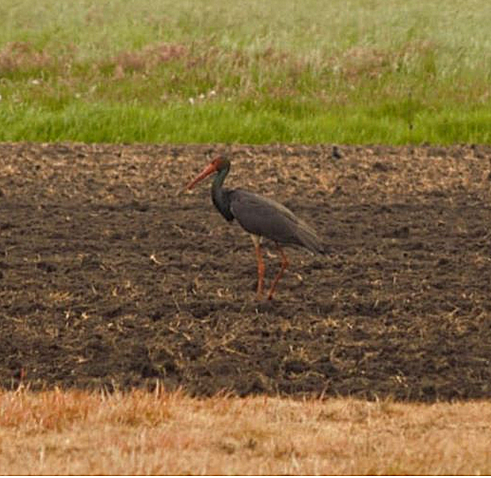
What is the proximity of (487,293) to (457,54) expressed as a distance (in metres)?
11.6

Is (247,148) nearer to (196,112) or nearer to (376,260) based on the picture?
(196,112)

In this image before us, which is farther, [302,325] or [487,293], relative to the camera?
[487,293]

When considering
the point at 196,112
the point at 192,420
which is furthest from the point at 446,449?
the point at 196,112

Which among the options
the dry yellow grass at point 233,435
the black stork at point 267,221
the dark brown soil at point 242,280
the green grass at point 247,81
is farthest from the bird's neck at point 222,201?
the green grass at point 247,81

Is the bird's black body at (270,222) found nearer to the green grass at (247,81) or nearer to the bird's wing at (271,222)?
the bird's wing at (271,222)

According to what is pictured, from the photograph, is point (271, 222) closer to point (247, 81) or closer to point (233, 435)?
point (233, 435)

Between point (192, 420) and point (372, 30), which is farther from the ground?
point (192, 420)

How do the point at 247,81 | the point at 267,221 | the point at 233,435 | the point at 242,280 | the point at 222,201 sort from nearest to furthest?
the point at 233,435 < the point at 267,221 < the point at 222,201 < the point at 242,280 < the point at 247,81

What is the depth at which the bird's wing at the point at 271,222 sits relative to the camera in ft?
27.0

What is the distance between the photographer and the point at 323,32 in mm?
24156

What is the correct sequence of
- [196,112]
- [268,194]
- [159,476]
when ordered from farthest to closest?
1. [196,112]
2. [268,194]
3. [159,476]

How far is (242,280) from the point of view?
8.91m

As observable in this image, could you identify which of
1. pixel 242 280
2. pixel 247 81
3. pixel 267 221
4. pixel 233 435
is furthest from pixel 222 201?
pixel 247 81

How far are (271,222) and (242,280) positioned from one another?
2.60 feet
